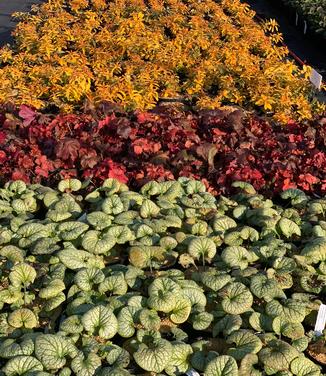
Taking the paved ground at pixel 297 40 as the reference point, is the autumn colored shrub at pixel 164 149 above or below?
above

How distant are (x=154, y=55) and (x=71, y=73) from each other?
4.77ft

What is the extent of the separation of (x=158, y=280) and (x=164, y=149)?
1.91 metres

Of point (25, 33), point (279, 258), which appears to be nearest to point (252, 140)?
point (279, 258)

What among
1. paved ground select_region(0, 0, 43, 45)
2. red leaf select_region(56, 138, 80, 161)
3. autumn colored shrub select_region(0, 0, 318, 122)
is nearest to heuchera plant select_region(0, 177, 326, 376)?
red leaf select_region(56, 138, 80, 161)

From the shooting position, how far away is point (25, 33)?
25.9ft

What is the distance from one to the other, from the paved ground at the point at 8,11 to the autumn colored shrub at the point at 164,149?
4.63m

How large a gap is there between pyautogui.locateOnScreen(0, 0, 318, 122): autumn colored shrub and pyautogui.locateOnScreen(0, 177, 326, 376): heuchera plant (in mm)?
1875

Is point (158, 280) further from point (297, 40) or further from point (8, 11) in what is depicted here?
point (8, 11)

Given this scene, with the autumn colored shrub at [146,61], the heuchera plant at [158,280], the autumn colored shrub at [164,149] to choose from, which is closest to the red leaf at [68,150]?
the autumn colored shrub at [164,149]

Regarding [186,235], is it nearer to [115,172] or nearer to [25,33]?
[115,172]

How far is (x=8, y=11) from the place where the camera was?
36.8 feet

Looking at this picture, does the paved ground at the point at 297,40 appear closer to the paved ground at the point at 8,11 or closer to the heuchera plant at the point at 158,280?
the paved ground at the point at 8,11

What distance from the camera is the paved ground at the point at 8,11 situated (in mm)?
9570

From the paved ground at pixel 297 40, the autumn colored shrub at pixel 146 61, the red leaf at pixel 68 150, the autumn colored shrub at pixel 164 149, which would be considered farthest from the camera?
the paved ground at pixel 297 40
